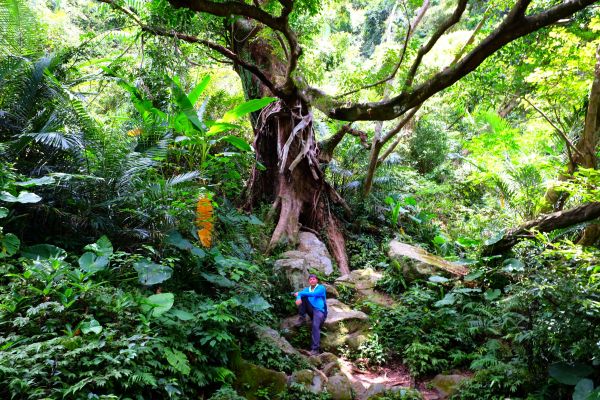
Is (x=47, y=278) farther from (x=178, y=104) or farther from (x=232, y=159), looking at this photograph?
(x=232, y=159)

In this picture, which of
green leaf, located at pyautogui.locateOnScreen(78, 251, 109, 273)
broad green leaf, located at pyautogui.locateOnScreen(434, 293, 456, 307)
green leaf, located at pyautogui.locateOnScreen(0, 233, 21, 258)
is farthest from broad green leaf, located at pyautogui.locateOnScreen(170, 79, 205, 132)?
broad green leaf, located at pyautogui.locateOnScreen(434, 293, 456, 307)

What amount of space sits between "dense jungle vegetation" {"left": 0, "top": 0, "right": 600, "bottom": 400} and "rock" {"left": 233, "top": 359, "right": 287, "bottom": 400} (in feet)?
0.16

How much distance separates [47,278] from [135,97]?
2.94 metres

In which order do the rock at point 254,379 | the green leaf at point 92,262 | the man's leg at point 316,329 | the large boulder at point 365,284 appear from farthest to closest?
the large boulder at point 365,284
the man's leg at point 316,329
the rock at point 254,379
the green leaf at point 92,262

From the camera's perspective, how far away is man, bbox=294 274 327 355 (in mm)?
5680

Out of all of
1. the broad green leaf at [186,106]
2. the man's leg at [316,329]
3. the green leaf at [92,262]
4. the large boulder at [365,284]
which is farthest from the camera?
the large boulder at [365,284]

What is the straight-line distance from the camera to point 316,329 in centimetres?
569

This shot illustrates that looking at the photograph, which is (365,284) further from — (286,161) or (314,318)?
(286,161)

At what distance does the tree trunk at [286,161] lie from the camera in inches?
326

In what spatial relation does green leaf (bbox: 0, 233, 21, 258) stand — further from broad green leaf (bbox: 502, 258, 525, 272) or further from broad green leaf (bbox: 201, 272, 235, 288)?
broad green leaf (bbox: 502, 258, 525, 272)

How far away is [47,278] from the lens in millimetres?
3119

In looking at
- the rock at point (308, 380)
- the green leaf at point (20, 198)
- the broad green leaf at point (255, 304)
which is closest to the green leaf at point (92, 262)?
the green leaf at point (20, 198)

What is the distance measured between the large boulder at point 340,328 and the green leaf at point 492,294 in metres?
1.78

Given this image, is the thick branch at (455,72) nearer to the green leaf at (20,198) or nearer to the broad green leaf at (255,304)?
the broad green leaf at (255,304)
